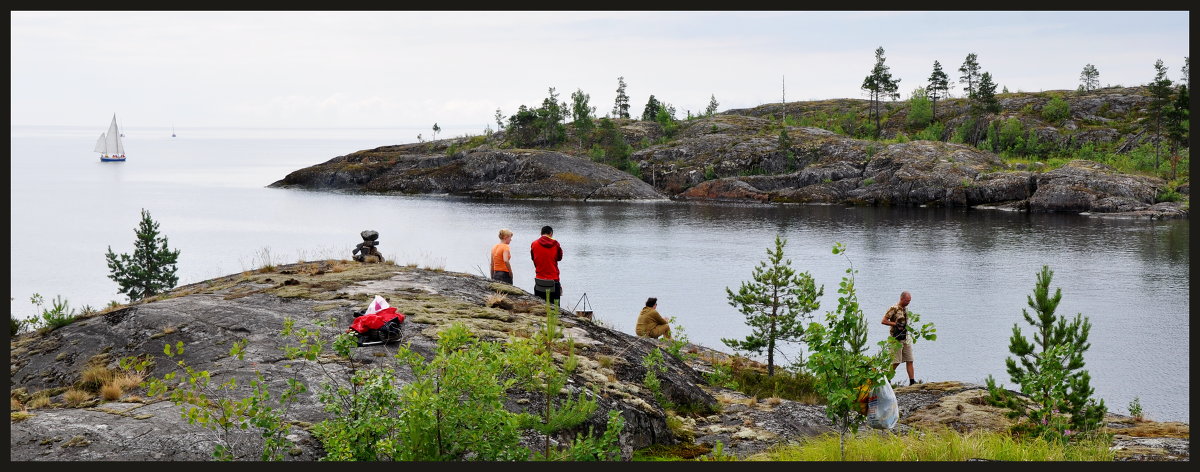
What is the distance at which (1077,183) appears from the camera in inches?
3706

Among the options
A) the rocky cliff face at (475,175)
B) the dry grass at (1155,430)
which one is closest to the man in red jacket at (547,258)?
the dry grass at (1155,430)

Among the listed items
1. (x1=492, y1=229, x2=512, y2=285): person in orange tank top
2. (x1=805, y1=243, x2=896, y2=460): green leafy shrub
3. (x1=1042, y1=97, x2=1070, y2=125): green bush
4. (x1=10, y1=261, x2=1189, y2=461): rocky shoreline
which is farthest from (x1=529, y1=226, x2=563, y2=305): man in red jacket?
(x1=1042, y1=97, x2=1070, y2=125): green bush

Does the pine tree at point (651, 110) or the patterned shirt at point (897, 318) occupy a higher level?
the pine tree at point (651, 110)

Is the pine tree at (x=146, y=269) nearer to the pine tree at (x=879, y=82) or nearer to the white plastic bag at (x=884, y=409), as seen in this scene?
the white plastic bag at (x=884, y=409)

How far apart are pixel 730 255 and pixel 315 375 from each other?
177ft

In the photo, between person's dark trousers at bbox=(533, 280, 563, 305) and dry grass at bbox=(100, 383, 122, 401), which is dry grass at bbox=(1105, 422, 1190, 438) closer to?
person's dark trousers at bbox=(533, 280, 563, 305)

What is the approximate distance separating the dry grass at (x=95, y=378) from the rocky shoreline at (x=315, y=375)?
33 cm

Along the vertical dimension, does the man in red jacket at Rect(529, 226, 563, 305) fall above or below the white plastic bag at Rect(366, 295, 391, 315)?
above

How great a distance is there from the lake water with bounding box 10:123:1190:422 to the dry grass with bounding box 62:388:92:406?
14694 millimetres

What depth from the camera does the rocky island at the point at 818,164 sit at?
97.8m

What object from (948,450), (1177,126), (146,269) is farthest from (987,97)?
(948,450)

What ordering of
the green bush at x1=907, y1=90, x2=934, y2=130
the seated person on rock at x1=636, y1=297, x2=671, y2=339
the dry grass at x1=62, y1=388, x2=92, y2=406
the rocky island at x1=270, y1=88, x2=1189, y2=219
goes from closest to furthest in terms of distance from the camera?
1. the dry grass at x1=62, y1=388, x2=92, y2=406
2. the seated person on rock at x1=636, y1=297, x2=671, y2=339
3. the rocky island at x1=270, y1=88, x2=1189, y2=219
4. the green bush at x1=907, y1=90, x2=934, y2=130

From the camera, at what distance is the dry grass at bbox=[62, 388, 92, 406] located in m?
11.3

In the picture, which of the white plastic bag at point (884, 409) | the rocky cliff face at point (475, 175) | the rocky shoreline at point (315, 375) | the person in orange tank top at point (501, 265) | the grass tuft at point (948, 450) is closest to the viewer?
the rocky shoreline at point (315, 375)
